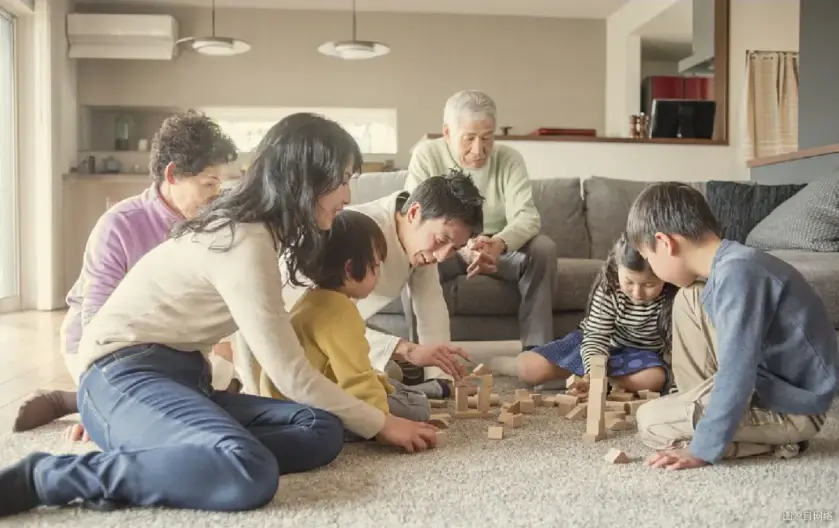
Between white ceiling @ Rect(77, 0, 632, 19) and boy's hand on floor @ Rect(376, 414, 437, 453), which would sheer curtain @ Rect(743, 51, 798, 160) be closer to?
white ceiling @ Rect(77, 0, 632, 19)

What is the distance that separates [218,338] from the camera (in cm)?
165

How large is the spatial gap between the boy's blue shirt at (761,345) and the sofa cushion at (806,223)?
149 cm

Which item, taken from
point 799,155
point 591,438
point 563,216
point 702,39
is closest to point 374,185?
point 563,216

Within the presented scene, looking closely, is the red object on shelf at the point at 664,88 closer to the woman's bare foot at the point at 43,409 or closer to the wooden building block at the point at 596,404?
the wooden building block at the point at 596,404

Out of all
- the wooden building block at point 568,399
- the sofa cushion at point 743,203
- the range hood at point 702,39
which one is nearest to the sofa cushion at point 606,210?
the sofa cushion at point 743,203

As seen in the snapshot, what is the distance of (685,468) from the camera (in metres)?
1.63

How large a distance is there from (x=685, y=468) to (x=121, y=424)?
1.08 m

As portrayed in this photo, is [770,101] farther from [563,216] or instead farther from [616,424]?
[616,424]

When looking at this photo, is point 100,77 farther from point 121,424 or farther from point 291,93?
point 121,424

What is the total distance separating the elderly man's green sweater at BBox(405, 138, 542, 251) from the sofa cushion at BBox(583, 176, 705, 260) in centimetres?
72

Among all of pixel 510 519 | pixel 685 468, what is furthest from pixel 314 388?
pixel 685 468

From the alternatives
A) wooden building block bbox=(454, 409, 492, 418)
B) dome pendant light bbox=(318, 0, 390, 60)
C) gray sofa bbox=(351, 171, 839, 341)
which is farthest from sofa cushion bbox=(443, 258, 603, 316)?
dome pendant light bbox=(318, 0, 390, 60)

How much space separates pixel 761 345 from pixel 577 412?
0.63 meters

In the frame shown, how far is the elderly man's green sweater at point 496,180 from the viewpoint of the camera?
303cm
